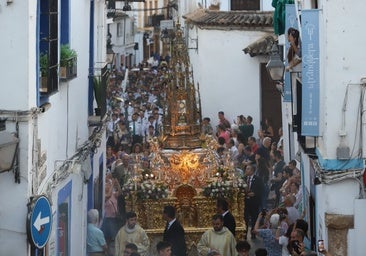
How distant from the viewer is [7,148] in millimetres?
11969

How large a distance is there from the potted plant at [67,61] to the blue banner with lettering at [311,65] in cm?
358

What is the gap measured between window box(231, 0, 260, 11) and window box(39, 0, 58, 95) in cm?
1632

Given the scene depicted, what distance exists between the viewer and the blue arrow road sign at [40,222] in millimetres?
12453

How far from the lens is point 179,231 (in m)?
16.6

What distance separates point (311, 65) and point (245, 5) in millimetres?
17382

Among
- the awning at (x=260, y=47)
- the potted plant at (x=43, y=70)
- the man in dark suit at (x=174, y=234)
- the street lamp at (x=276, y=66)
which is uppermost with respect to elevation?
the awning at (x=260, y=47)

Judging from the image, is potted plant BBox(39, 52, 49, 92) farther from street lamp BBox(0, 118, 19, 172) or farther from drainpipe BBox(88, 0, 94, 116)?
drainpipe BBox(88, 0, 94, 116)

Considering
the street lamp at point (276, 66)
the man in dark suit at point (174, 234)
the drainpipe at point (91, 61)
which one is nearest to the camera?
the man in dark suit at point (174, 234)

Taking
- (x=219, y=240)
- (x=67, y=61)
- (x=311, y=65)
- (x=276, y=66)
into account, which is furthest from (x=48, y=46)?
(x=276, y=66)

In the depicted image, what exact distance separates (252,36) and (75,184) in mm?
13323

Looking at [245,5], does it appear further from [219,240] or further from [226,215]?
[219,240]

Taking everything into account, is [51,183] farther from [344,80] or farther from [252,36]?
[252,36]

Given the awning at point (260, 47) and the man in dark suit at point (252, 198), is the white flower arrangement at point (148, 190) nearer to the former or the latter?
the man in dark suit at point (252, 198)

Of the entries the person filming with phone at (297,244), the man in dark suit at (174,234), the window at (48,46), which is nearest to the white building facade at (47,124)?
the window at (48,46)
